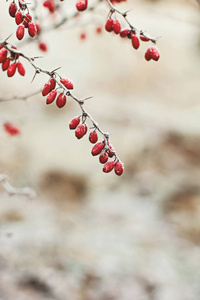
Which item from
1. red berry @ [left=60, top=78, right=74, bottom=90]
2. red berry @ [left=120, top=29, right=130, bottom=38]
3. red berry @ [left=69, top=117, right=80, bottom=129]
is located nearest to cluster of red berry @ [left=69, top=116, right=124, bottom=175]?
red berry @ [left=69, top=117, right=80, bottom=129]

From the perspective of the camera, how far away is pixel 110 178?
7.05 meters

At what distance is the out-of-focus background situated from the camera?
4.42m

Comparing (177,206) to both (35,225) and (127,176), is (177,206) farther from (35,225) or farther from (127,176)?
(35,225)

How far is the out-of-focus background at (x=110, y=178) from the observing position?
14.5 ft

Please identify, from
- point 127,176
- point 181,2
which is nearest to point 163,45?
point 181,2

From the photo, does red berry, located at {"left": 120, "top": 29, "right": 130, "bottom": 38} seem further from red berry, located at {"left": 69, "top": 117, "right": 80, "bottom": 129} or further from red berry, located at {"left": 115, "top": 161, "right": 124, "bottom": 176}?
red berry, located at {"left": 115, "top": 161, "right": 124, "bottom": 176}

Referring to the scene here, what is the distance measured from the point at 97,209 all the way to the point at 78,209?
307 mm

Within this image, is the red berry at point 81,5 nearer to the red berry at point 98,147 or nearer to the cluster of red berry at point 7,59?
the cluster of red berry at point 7,59

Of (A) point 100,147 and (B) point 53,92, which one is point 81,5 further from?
(A) point 100,147

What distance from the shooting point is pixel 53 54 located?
9.39 metres

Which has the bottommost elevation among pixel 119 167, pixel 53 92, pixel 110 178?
pixel 119 167

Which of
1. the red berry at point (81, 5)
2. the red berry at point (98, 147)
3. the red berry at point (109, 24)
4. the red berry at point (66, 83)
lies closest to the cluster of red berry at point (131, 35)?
the red berry at point (109, 24)

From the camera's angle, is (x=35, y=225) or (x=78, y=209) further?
(x=78, y=209)

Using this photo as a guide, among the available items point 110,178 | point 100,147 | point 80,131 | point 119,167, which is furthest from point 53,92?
point 110,178
